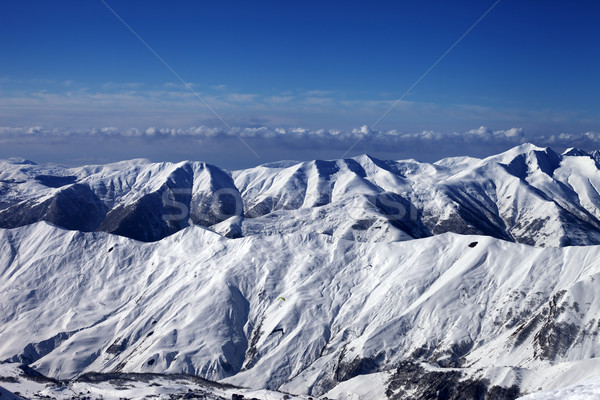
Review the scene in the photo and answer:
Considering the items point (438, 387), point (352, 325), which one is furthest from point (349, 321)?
point (438, 387)

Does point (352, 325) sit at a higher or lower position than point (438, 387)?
lower

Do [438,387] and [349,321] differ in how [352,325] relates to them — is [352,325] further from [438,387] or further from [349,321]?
[438,387]

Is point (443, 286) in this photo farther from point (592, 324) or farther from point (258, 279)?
point (258, 279)

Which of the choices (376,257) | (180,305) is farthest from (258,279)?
(376,257)

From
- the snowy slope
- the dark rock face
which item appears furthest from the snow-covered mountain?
the snowy slope

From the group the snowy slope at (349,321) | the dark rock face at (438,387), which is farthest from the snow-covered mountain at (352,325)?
the snowy slope at (349,321)

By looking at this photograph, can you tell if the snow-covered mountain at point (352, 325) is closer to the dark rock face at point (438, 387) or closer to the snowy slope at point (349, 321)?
the dark rock face at point (438, 387)

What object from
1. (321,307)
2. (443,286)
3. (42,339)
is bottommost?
(42,339)
